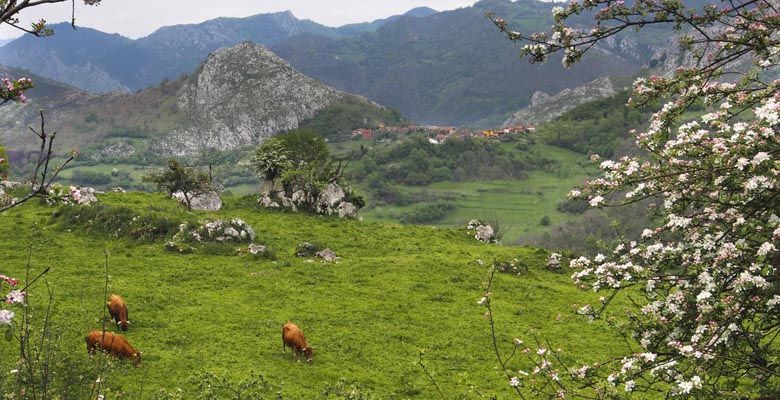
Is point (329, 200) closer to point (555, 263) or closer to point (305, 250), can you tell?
point (305, 250)

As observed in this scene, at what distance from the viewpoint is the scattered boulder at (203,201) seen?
157ft

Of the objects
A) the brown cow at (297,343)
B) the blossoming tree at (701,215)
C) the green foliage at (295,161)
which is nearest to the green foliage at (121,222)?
the green foliage at (295,161)

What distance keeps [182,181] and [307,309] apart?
26.3m

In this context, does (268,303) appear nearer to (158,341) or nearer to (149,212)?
(158,341)

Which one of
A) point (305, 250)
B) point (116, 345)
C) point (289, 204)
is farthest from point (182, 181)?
point (116, 345)

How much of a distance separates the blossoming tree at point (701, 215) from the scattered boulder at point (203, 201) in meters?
43.2

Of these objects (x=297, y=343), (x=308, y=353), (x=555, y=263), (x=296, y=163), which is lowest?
(x=555, y=263)

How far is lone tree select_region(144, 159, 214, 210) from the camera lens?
156ft

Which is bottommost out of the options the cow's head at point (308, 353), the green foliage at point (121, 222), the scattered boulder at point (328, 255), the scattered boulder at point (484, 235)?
the scattered boulder at point (484, 235)

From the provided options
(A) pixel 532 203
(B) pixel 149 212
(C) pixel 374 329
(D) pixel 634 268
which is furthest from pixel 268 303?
(A) pixel 532 203

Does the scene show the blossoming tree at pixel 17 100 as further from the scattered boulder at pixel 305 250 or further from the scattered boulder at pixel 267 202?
the scattered boulder at pixel 267 202

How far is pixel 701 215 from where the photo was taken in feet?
28.5

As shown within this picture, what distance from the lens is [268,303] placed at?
2686 centimetres

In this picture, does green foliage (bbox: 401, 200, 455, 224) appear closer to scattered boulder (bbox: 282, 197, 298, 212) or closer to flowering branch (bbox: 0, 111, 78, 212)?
scattered boulder (bbox: 282, 197, 298, 212)
